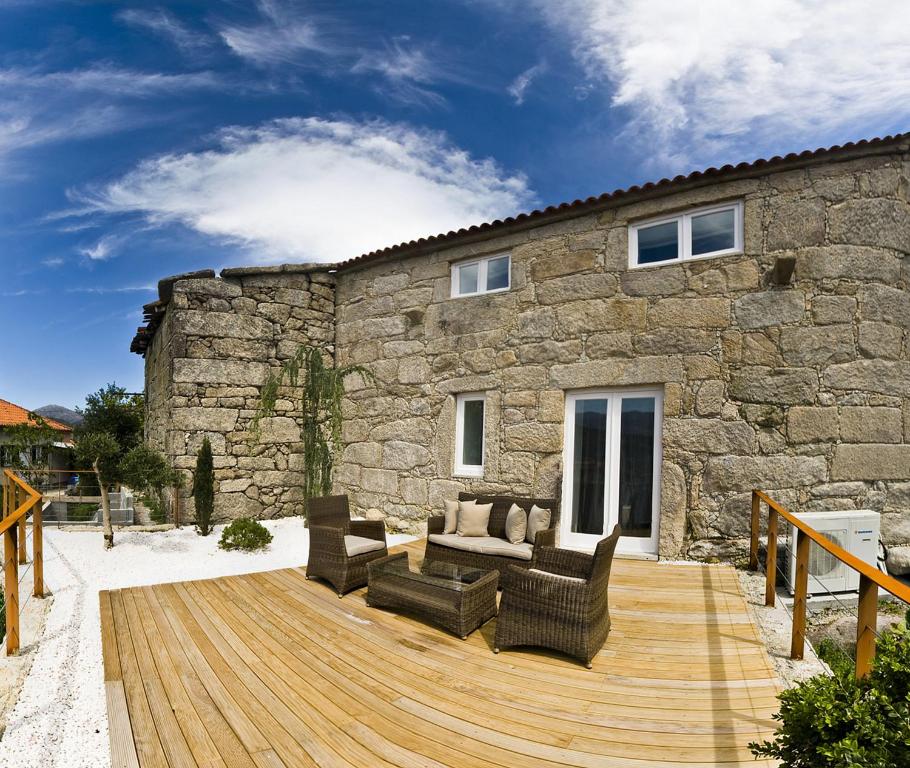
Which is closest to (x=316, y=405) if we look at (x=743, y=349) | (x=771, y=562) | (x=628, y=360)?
(x=628, y=360)

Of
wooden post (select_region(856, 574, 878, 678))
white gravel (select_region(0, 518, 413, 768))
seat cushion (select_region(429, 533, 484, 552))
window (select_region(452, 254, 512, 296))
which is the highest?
window (select_region(452, 254, 512, 296))

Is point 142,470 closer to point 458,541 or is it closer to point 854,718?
point 458,541

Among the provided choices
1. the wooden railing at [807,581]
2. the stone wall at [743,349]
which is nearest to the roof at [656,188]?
the stone wall at [743,349]

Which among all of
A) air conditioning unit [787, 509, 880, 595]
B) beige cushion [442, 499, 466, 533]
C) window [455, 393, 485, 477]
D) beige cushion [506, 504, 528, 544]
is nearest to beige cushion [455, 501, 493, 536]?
A: beige cushion [442, 499, 466, 533]

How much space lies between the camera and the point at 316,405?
Result: 8.70m

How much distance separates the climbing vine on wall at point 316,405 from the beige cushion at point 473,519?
3677mm

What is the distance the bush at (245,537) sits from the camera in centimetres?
638

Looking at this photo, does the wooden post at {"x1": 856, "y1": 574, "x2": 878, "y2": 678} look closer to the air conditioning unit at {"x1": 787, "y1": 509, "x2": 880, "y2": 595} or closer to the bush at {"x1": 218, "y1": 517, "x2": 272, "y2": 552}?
the air conditioning unit at {"x1": 787, "y1": 509, "x2": 880, "y2": 595}

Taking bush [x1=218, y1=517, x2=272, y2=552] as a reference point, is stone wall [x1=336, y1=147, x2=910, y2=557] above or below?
above

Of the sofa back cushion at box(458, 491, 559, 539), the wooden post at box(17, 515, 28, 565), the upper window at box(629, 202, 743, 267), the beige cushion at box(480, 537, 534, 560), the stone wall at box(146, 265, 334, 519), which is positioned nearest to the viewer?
the beige cushion at box(480, 537, 534, 560)

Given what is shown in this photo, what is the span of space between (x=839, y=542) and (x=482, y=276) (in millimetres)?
5285

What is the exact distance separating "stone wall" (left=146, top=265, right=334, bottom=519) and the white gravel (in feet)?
2.59

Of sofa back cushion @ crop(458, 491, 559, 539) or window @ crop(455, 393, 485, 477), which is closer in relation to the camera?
sofa back cushion @ crop(458, 491, 559, 539)

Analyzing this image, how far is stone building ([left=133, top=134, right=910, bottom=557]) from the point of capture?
17.6ft
